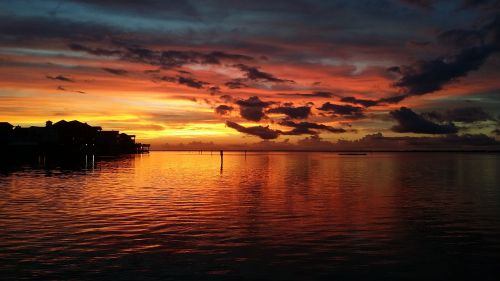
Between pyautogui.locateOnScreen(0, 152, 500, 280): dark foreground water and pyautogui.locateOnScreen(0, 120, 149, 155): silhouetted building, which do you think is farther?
pyautogui.locateOnScreen(0, 120, 149, 155): silhouetted building

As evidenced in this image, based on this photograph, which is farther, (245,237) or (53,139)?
(53,139)

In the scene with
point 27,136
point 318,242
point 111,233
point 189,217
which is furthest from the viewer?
point 27,136

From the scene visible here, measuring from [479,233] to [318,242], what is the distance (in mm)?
10082

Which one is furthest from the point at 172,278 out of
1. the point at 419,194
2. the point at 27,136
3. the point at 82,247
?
the point at 27,136

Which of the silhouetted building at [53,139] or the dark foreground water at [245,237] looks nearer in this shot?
the dark foreground water at [245,237]

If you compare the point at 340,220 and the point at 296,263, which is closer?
the point at 296,263

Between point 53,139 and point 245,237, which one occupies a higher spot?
point 53,139

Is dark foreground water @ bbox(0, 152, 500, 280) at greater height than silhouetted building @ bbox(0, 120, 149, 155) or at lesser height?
lesser

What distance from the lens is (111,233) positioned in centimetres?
2503

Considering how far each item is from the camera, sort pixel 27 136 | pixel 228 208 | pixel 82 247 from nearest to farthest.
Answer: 1. pixel 82 247
2. pixel 228 208
3. pixel 27 136

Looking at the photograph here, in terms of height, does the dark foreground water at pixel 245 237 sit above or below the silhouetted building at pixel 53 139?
below

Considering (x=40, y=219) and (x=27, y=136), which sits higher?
(x=27, y=136)

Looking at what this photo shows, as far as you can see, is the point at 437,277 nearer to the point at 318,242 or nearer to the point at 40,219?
the point at 318,242

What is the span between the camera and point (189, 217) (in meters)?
31.4
